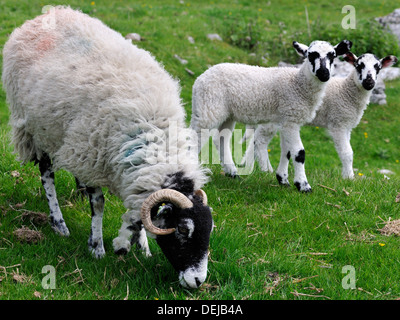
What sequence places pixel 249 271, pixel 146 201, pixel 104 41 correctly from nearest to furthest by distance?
pixel 146 201, pixel 249 271, pixel 104 41

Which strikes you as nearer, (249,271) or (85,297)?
(85,297)

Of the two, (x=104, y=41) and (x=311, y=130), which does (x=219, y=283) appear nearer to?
(x=104, y=41)

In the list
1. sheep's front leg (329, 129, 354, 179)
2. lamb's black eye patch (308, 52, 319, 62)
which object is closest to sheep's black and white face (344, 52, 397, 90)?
sheep's front leg (329, 129, 354, 179)

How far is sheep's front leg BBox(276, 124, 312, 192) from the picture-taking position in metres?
6.00

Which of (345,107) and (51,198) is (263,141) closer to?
(345,107)

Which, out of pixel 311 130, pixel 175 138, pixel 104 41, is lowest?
pixel 311 130

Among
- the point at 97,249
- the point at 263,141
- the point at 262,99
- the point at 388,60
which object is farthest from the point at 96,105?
the point at 388,60

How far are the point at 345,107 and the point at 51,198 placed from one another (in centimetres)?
438

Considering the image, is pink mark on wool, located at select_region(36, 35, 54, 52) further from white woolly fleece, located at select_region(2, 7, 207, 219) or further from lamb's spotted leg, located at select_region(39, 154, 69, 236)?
lamb's spotted leg, located at select_region(39, 154, 69, 236)

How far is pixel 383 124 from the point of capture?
1166 centimetres

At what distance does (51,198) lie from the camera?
195 inches

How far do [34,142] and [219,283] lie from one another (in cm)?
244

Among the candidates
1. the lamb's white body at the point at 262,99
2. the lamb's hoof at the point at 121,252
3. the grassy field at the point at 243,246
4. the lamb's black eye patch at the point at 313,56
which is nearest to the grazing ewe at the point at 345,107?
the grassy field at the point at 243,246
